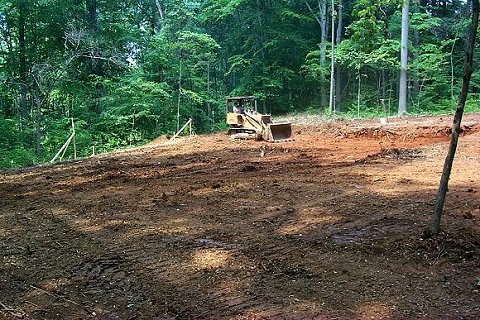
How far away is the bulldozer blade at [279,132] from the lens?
1619 cm

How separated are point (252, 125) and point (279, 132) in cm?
171

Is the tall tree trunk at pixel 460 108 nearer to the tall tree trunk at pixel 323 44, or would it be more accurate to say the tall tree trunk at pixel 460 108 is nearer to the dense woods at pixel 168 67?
the dense woods at pixel 168 67

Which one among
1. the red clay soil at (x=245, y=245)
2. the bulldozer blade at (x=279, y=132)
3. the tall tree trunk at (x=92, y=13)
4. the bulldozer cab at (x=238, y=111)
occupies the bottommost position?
the red clay soil at (x=245, y=245)

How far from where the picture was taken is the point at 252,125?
17.8 metres

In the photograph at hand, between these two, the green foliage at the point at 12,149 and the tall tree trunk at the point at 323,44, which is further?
the tall tree trunk at the point at 323,44

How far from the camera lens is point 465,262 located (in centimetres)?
450

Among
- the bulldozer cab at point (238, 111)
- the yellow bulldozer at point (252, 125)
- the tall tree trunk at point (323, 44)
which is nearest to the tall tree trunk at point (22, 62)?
the bulldozer cab at point (238, 111)

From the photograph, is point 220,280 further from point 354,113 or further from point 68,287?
point 354,113

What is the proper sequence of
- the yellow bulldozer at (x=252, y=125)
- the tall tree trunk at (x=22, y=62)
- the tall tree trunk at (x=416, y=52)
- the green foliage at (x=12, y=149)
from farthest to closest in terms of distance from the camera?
the tall tree trunk at (x=416, y=52)
the tall tree trunk at (x=22, y=62)
the green foliage at (x=12, y=149)
the yellow bulldozer at (x=252, y=125)

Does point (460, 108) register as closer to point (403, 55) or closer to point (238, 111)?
point (238, 111)

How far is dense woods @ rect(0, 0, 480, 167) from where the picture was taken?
21.1m

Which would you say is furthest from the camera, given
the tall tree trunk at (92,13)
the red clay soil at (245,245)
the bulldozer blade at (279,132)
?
the tall tree trunk at (92,13)

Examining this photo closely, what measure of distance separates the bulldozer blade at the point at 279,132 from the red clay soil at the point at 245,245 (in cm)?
609

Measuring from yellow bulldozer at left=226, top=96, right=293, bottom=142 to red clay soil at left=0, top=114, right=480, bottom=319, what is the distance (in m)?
6.22
